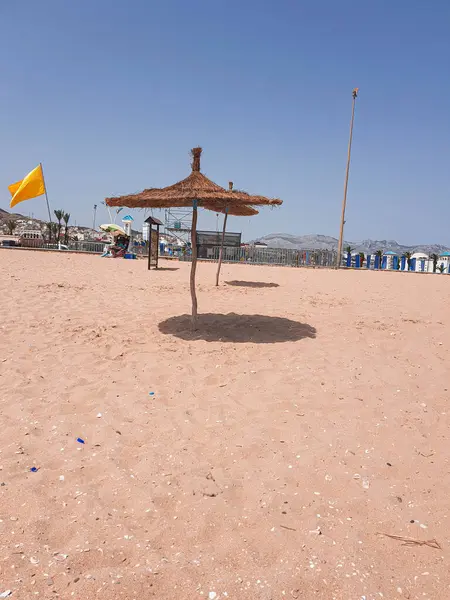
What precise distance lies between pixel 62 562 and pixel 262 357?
342 cm

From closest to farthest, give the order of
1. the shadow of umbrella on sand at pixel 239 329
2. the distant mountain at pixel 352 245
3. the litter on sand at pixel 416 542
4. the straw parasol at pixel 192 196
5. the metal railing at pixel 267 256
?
1. the litter on sand at pixel 416 542
2. the straw parasol at pixel 192 196
3. the shadow of umbrella on sand at pixel 239 329
4. the metal railing at pixel 267 256
5. the distant mountain at pixel 352 245

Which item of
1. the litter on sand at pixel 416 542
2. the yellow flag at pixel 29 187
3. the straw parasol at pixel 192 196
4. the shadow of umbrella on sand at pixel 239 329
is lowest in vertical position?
the litter on sand at pixel 416 542

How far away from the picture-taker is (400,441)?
10.5ft

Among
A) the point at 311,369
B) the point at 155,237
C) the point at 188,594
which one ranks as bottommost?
the point at 188,594

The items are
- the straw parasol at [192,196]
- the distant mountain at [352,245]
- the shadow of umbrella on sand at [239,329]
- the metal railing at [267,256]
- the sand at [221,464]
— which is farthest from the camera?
the distant mountain at [352,245]

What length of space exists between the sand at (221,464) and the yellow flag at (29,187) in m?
11.4

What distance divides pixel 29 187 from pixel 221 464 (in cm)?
1592

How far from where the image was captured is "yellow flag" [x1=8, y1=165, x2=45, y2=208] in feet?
50.5

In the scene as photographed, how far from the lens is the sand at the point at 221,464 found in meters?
1.94

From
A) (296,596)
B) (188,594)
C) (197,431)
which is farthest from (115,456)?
(296,596)

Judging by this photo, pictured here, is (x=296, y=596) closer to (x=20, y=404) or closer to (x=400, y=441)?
(x=400, y=441)

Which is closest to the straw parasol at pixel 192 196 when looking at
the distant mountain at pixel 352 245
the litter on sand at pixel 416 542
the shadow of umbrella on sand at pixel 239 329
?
the shadow of umbrella on sand at pixel 239 329

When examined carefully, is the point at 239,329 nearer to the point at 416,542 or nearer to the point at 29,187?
the point at 416,542

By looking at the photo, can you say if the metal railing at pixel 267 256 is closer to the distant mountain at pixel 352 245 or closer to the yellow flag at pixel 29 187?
the yellow flag at pixel 29 187
